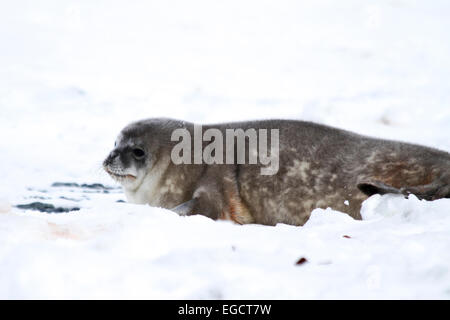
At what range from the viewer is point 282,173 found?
4609 mm

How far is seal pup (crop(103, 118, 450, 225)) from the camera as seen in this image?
14.3ft

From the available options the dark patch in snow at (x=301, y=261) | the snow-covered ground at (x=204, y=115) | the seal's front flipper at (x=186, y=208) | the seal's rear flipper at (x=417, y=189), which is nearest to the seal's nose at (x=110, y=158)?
the snow-covered ground at (x=204, y=115)

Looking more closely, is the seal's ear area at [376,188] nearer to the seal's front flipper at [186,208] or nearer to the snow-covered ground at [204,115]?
the snow-covered ground at [204,115]

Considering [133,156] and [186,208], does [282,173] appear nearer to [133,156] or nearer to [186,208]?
[186,208]

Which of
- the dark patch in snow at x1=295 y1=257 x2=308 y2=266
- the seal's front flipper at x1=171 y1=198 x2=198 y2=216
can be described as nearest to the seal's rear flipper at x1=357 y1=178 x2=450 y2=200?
the seal's front flipper at x1=171 y1=198 x2=198 y2=216

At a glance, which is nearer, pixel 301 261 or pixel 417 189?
pixel 301 261

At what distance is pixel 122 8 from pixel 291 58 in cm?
381

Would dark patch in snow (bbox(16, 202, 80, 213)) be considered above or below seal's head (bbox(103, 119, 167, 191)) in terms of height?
below

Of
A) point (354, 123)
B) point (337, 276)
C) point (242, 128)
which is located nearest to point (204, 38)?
point (354, 123)

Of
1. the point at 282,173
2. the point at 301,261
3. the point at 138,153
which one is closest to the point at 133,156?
the point at 138,153

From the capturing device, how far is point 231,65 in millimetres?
11555

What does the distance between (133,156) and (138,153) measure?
41mm

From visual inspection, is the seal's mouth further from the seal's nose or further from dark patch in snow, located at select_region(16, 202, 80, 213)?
dark patch in snow, located at select_region(16, 202, 80, 213)

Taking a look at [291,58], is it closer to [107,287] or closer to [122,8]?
[122,8]
